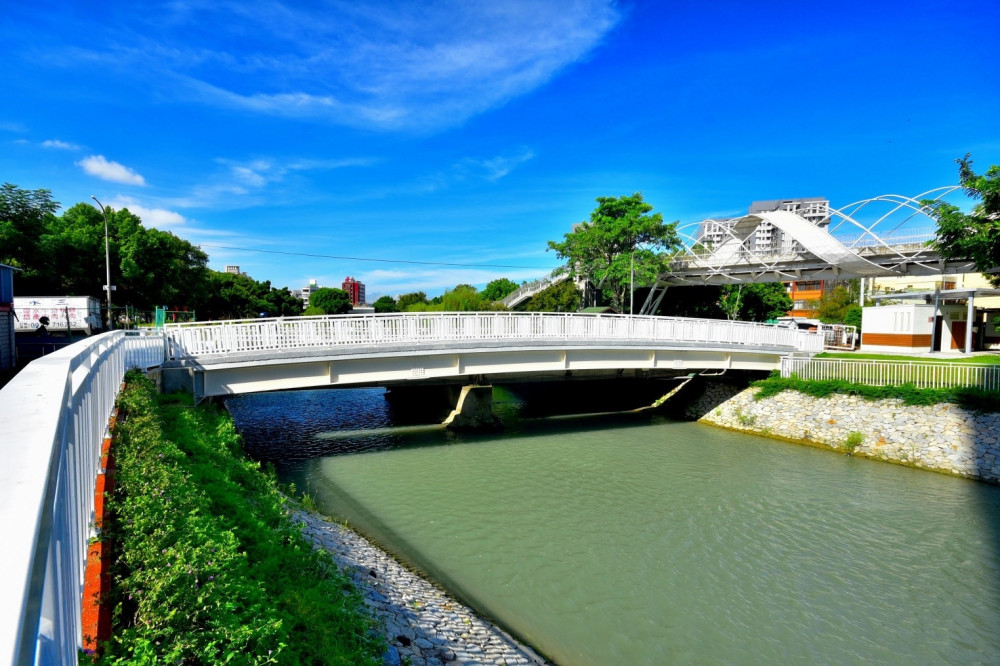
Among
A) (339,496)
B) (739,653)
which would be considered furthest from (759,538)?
(339,496)

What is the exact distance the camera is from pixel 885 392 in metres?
17.7

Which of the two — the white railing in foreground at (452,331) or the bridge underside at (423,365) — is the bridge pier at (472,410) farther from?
the white railing in foreground at (452,331)

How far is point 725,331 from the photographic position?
2125 cm

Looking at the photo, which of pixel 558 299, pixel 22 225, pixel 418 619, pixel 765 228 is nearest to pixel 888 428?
pixel 418 619

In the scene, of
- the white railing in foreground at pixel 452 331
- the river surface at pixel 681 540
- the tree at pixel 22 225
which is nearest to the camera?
the river surface at pixel 681 540

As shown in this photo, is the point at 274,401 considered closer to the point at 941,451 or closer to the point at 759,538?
the point at 759,538

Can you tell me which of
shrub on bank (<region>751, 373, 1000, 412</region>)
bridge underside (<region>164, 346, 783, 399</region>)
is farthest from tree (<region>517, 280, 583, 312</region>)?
shrub on bank (<region>751, 373, 1000, 412</region>)

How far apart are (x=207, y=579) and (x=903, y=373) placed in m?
21.0

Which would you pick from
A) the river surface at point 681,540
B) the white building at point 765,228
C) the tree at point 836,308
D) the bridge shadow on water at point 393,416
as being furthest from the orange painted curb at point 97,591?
the tree at point 836,308

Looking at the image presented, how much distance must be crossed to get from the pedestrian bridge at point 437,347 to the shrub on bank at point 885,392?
121cm

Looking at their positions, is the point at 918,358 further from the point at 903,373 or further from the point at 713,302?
the point at 713,302

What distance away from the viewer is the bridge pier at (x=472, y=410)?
20.7 m

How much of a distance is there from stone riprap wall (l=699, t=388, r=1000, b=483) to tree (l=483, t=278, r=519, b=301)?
61838mm

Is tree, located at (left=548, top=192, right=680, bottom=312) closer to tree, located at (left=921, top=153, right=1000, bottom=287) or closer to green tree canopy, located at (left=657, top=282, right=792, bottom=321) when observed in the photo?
green tree canopy, located at (left=657, top=282, right=792, bottom=321)
